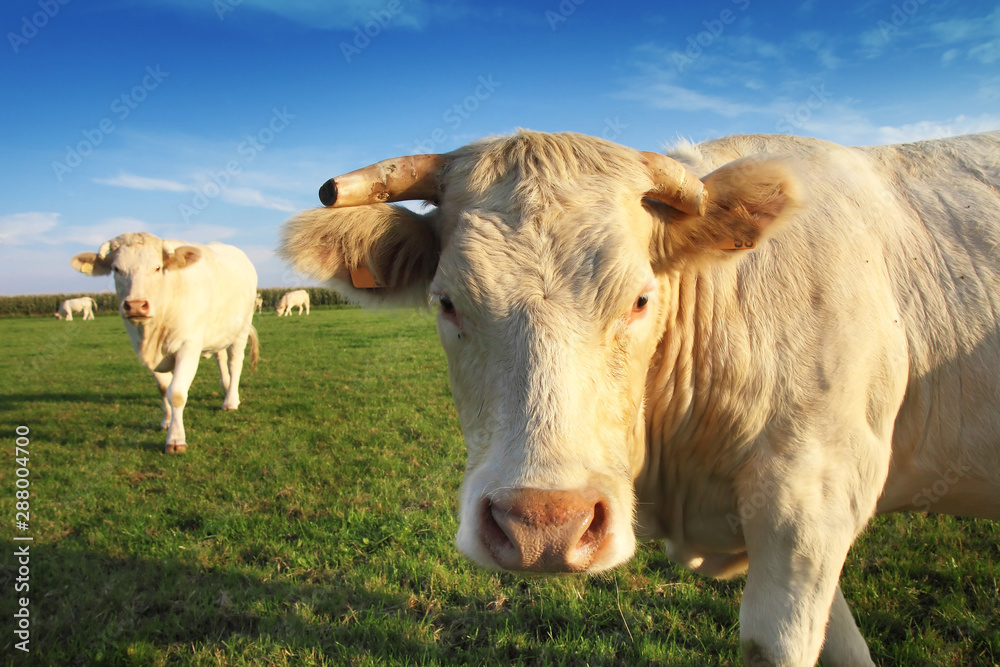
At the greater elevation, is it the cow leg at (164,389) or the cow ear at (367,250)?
the cow ear at (367,250)

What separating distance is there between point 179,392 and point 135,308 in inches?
52.0

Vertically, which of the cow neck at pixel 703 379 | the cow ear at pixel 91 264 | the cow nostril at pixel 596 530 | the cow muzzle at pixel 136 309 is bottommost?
the cow nostril at pixel 596 530

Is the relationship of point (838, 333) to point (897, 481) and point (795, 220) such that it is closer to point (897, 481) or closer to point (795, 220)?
point (795, 220)

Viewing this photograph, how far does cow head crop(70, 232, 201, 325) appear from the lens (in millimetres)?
8055

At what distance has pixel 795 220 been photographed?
2484 millimetres

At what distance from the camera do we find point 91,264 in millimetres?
8438

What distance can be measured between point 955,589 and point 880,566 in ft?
1.30

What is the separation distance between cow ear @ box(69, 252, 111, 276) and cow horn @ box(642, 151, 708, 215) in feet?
29.5

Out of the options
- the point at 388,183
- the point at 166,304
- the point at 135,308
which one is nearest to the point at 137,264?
the point at 166,304

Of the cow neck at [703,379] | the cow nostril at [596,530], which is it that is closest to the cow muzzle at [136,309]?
the cow neck at [703,379]

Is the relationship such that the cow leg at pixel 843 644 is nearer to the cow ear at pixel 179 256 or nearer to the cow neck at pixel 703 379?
the cow neck at pixel 703 379

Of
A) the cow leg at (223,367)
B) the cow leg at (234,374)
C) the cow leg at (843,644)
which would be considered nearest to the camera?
the cow leg at (843,644)

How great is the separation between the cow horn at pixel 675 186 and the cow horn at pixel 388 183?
88cm

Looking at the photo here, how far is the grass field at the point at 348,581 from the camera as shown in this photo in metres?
2.99
